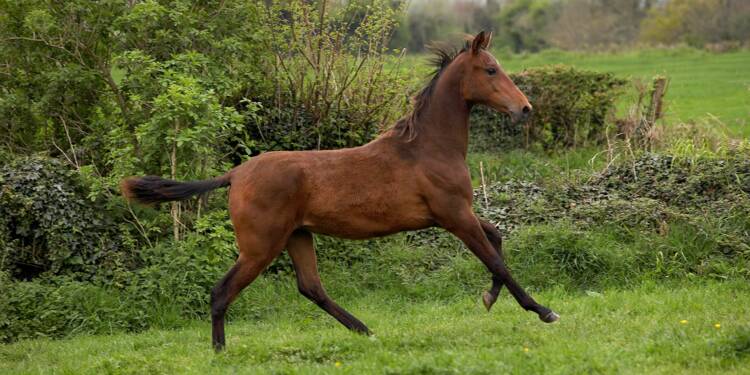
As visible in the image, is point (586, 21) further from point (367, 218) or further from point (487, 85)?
point (367, 218)

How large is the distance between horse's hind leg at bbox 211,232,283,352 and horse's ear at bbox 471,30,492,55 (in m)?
2.34

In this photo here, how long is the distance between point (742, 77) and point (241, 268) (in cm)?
2113

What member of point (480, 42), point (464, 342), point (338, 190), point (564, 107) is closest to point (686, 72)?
point (564, 107)

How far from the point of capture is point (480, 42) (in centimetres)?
802

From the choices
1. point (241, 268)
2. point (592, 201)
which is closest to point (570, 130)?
point (592, 201)

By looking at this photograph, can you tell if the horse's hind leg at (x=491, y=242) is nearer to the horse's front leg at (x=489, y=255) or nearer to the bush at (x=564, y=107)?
the horse's front leg at (x=489, y=255)

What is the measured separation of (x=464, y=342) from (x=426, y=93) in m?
2.26

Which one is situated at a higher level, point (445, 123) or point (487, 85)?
point (487, 85)

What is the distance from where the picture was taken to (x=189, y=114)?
32.1 ft

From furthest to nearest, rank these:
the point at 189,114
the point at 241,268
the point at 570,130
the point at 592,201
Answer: the point at 570,130, the point at 592,201, the point at 189,114, the point at 241,268

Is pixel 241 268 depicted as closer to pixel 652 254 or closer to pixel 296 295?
pixel 296 295

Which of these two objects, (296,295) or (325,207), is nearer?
(325,207)

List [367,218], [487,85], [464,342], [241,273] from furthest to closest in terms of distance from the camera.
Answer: [487,85] < [367,218] < [241,273] < [464,342]

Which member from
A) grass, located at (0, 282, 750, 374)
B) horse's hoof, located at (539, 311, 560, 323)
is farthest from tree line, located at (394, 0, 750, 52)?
horse's hoof, located at (539, 311, 560, 323)
